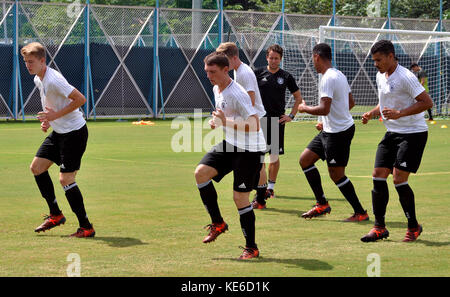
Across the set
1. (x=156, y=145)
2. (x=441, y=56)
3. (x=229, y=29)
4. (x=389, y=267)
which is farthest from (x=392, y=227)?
(x=441, y=56)

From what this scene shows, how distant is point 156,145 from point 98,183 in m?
7.18

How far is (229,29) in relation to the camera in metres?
34.1

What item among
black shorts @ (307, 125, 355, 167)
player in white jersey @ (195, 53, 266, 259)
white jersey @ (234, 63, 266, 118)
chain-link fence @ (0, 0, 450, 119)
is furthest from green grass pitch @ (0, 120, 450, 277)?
chain-link fence @ (0, 0, 450, 119)

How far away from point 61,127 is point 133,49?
24032 millimetres

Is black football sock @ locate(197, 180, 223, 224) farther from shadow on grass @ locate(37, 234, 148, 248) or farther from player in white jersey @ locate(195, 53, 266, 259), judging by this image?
shadow on grass @ locate(37, 234, 148, 248)

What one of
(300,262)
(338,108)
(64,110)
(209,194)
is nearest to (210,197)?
(209,194)

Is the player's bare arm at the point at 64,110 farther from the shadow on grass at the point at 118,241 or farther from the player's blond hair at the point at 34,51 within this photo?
the shadow on grass at the point at 118,241

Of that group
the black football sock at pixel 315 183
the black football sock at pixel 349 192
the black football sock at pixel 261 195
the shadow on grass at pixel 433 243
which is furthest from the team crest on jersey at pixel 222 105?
the black football sock at pixel 261 195

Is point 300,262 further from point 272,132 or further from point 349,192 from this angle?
point 272,132

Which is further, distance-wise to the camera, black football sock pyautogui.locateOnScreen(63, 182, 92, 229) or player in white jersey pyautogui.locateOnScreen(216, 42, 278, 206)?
player in white jersey pyautogui.locateOnScreen(216, 42, 278, 206)

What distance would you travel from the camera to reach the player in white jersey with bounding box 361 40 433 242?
27.5ft

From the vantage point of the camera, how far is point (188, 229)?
9.16 m

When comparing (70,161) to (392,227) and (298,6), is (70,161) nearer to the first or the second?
(392,227)

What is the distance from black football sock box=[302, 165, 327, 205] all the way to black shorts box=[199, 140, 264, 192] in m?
2.55
